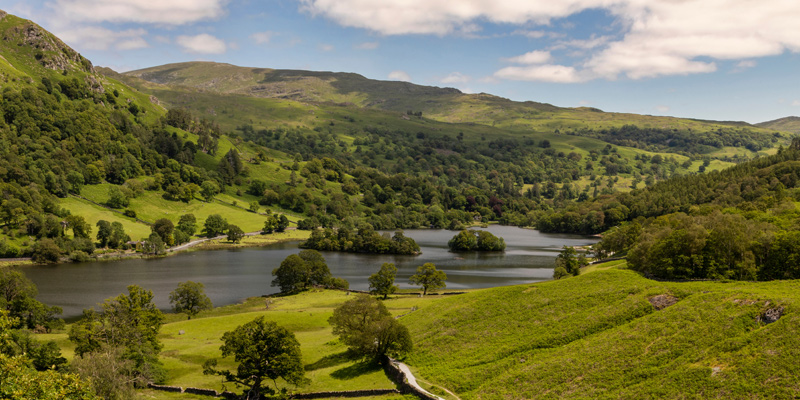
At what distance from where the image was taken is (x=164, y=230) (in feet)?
588

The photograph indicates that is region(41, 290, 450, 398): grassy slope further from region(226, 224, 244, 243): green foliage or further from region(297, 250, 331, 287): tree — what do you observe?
region(226, 224, 244, 243): green foliage

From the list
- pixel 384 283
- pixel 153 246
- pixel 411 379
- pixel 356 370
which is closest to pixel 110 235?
pixel 153 246

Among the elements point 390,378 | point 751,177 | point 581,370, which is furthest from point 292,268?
point 751,177

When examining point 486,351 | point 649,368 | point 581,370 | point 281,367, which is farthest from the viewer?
point 486,351

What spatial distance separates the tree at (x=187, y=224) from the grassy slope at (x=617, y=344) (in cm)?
15482

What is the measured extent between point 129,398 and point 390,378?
24091mm

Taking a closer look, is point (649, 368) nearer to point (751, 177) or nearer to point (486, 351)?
point (486, 351)

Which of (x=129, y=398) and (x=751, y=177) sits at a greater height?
(x=751, y=177)

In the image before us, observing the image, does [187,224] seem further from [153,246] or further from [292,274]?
[292,274]

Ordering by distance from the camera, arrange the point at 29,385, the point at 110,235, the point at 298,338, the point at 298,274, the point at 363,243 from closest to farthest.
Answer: the point at 29,385 < the point at 298,338 < the point at 298,274 < the point at 110,235 < the point at 363,243

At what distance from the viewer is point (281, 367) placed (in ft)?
156

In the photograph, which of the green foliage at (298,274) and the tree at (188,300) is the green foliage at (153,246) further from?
the tree at (188,300)

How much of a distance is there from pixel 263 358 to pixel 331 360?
12.6 m

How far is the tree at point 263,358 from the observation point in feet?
157
